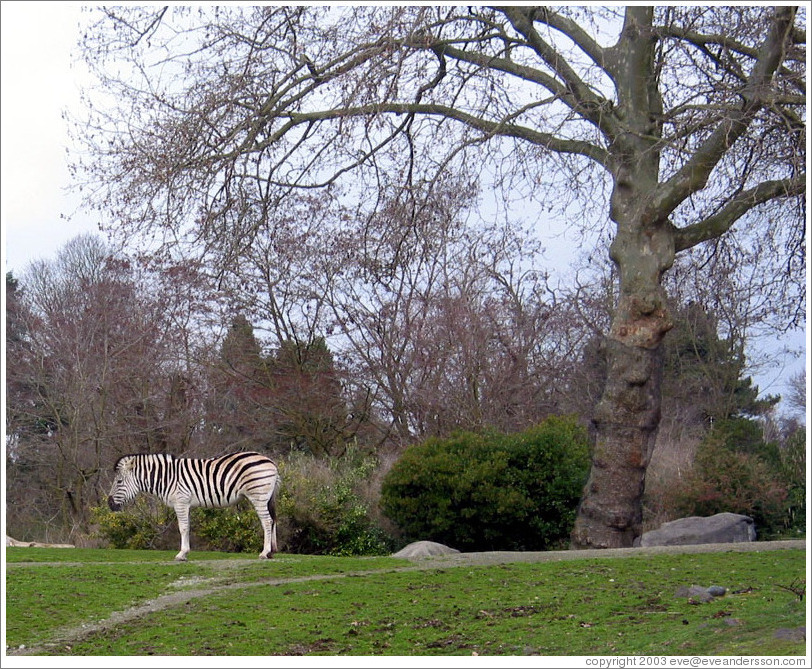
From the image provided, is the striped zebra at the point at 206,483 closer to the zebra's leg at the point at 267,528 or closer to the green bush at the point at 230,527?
the zebra's leg at the point at 267,528

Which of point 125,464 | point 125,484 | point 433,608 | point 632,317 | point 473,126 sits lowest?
point 433,608

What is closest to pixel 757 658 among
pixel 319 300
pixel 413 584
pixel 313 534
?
pixel 413 584

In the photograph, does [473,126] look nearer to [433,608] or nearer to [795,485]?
[433,608]

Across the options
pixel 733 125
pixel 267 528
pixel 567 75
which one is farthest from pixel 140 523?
pixel 733 125

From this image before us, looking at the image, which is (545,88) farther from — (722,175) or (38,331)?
(38,331)

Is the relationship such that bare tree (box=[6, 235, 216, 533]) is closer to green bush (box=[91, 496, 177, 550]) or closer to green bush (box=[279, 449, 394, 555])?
green bush (box=[91, 496, 177, 550])

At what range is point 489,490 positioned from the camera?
15719mm

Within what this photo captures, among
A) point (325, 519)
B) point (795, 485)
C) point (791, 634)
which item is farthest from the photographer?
point (795, 485)

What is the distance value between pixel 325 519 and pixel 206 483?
9.07 ft

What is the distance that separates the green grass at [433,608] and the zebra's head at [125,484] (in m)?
3.12

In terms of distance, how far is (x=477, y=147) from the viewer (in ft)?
43.4

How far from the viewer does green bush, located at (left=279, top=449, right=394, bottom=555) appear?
16984 mm

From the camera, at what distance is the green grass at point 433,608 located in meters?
7.77

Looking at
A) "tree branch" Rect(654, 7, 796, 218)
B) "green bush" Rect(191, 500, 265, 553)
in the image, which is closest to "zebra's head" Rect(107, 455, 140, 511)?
"green bush" Rect(191, 500, 265, 553)
